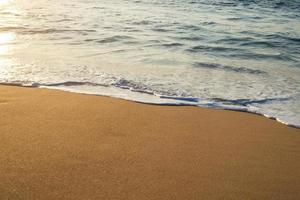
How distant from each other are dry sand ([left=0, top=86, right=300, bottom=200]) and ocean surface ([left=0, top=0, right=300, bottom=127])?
53 centimetres

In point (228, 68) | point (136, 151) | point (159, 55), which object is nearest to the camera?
point (136, 151)

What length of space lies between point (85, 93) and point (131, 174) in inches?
80.2

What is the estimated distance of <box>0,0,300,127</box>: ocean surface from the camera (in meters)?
5.06

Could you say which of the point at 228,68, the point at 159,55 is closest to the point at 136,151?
the point at 228,68

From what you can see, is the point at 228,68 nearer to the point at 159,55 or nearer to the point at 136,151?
the point at 159,55

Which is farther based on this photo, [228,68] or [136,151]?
[228,68]

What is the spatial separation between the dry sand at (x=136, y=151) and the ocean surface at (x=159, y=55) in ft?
1.74

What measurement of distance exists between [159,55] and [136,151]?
4.12 m

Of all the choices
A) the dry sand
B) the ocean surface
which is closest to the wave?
the ocean surface

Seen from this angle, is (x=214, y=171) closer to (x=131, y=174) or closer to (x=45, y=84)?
(x=131, y=174)

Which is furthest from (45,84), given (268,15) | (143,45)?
(268,15)

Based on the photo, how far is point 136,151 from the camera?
329 centimetres

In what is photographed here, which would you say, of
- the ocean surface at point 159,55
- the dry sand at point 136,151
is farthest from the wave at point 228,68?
the dry sand at point 136,151

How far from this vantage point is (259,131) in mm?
3994
